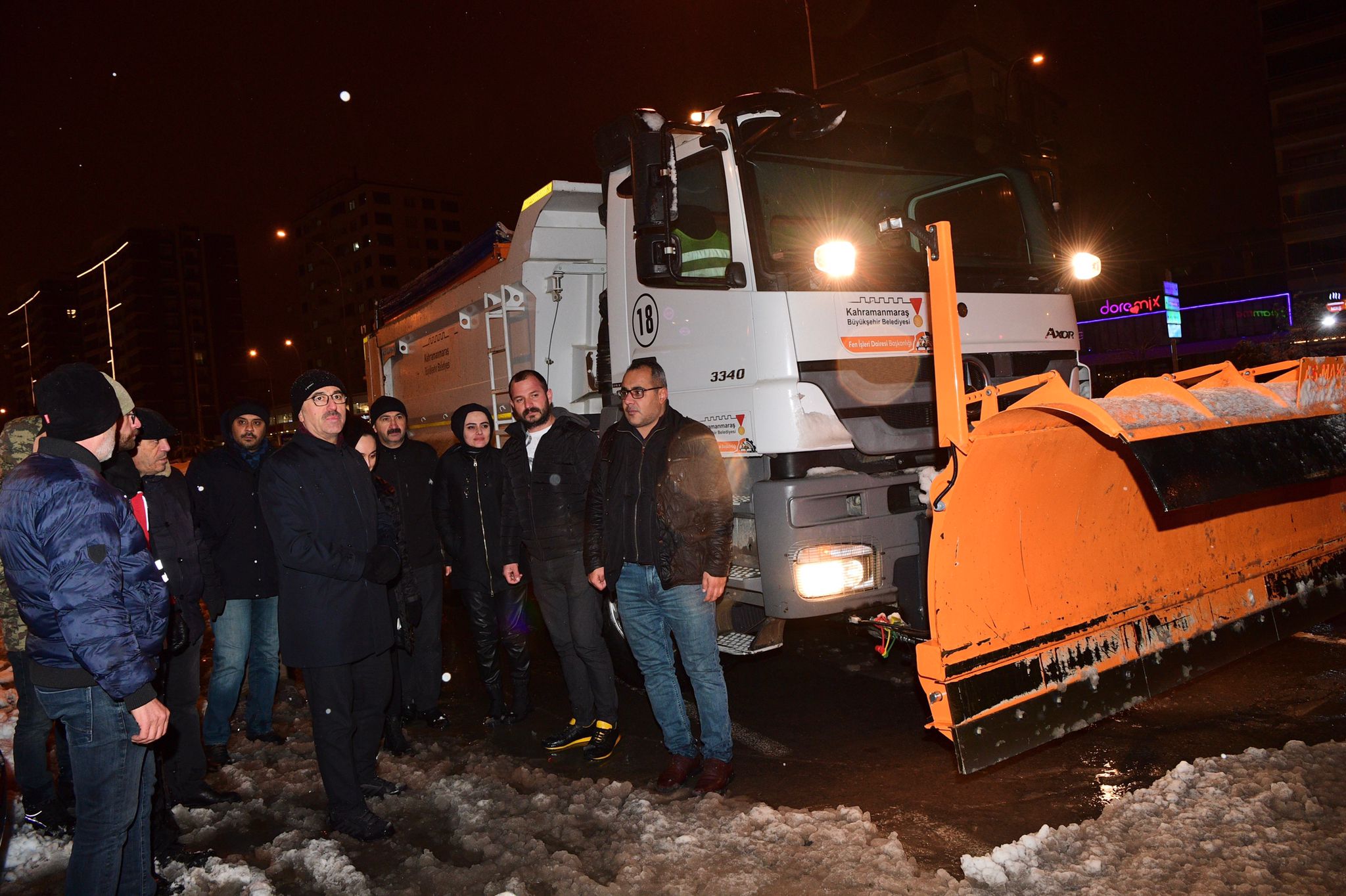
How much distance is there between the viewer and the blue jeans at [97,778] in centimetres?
270

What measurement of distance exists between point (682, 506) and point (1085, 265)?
11.2ft

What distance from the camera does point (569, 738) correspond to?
4.73 m

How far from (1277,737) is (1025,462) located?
69.0 inches

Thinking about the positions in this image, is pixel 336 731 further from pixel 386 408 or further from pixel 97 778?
pixel 386 408

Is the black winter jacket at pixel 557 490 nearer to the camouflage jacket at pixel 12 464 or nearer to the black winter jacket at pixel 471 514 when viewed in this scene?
the black winter jacket at pixel 471 514

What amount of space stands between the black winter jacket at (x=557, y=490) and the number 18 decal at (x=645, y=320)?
68 cm

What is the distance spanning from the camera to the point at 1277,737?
3881 mm

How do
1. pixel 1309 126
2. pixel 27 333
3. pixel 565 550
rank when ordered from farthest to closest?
1. pixel 27 333
2. pixel 1309 126
3. pixel 565 550

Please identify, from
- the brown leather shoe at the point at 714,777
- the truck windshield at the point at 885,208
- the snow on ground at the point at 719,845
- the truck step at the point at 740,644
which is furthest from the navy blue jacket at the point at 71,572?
the truck windshield at the point at 885,208

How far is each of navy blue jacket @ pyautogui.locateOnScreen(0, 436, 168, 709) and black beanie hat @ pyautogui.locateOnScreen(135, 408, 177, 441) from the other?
1.50 metres

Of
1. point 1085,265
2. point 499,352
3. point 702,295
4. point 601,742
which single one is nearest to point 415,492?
point 499,352

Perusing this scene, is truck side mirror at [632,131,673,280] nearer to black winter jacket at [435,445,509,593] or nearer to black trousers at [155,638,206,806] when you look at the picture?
black winter jacket at [435,445,509,593]

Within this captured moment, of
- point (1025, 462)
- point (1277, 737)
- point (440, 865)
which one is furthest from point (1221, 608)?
point (440, 865)

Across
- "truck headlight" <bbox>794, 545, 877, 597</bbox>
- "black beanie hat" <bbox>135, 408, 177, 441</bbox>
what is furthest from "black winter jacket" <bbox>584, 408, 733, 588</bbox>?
"black beanie hat" <bbox>135, 408, 177, 441</bbox>
